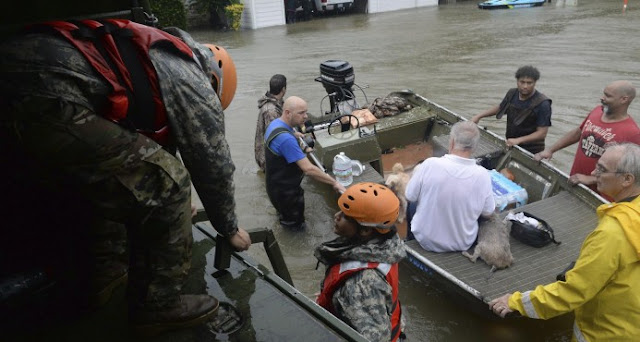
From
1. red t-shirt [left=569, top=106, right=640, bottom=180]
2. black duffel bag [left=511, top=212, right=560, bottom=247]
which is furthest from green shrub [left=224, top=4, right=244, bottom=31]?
black duffel bag [left=511, top=212, right=560, bottom=247]

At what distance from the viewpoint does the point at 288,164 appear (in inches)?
219

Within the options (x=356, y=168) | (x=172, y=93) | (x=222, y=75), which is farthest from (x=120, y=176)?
(x=356, y=168)

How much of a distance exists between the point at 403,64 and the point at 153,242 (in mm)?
14726

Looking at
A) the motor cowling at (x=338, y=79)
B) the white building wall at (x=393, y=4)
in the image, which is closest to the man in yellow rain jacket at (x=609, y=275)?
the motor cowling at (x=338, y=79)

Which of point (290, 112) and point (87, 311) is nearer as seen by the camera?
point (87, 311)

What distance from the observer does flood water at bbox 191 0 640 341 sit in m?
5.04

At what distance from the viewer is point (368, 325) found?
2514mm

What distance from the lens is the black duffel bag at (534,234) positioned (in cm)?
451

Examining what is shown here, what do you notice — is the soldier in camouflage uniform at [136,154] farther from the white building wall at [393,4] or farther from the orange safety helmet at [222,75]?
the white building wall at [393,4]

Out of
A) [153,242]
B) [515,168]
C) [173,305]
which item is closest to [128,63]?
[153,242]

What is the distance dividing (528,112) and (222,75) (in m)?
4.89

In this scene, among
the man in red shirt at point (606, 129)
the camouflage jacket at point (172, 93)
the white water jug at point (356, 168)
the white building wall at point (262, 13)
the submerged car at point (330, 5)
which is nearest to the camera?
the camouflage jacket at point (172, 93)

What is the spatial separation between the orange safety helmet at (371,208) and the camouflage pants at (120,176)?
88 centimetres

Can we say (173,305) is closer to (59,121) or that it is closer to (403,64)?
(59,121)
